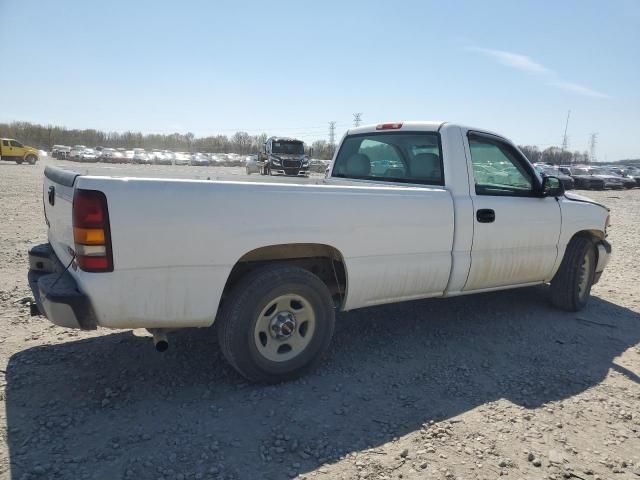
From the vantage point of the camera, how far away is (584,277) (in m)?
5.30

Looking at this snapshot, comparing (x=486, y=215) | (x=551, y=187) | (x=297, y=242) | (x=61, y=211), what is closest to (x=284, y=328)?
(x=297, y=242)

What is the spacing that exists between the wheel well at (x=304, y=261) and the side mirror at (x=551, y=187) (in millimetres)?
2464

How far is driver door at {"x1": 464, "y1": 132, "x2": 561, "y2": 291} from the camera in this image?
409 cm

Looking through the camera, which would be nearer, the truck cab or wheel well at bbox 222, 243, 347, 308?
wheel well at bbox 222, 243, 347, 308

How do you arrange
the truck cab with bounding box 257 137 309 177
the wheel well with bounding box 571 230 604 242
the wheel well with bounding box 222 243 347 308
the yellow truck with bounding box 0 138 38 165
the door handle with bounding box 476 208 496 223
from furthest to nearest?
1. the yellow truck with bounding box 0 138 38 165
2. the truck cab with bounding box 257 137 309 177
3. the wheel well with bounding box 571 230 604 242
4. the door handle with bounding box 476 208 496 223
5. the wheel well with bounding box 222 243 347 308

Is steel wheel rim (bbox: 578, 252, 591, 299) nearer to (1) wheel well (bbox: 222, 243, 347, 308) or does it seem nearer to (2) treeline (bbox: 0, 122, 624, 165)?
(1) wheel well (bbox: 222, 243, 347, 308)

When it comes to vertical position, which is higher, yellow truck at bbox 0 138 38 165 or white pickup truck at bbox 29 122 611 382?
yellow truck at bbox 0 138 38 165

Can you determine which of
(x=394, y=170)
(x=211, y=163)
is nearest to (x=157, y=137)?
(x=211, y=163)

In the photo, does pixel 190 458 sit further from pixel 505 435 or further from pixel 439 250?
pixel 439 250

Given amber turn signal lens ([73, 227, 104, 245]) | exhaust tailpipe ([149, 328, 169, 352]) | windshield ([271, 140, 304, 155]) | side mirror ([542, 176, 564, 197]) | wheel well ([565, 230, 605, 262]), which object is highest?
windshield ([271, 140, 304, 155])

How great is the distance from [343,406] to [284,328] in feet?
2.20

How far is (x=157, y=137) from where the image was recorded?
106875mm

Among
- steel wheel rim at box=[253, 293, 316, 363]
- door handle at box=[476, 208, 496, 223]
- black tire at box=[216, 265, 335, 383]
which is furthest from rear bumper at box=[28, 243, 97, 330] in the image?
door handle at box=[476, 208, 496, 223]

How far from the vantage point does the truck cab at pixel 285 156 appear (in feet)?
97.3
